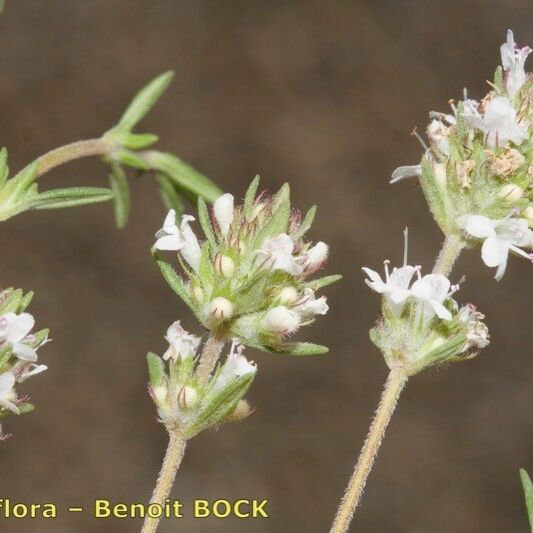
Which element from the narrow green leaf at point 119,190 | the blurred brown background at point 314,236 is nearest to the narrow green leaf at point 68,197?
the narrow green leaf at point 119,190

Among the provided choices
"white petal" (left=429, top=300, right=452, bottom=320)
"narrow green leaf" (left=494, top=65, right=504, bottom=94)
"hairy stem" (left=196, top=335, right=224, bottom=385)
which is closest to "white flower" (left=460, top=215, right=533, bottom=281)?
"white petal" (left=429, top=300, right=452, bottom=320)

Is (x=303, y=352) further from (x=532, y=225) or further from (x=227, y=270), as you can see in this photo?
(x=532, y=225)

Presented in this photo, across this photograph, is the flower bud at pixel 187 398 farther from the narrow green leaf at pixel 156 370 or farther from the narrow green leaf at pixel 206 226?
the narrow green leaf at pixel 206 226

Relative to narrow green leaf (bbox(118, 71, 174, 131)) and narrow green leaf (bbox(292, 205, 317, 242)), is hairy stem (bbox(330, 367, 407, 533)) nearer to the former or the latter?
narrow green leaf (bbox(292, 205, 317, 242))

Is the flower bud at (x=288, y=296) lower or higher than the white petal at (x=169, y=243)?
lower

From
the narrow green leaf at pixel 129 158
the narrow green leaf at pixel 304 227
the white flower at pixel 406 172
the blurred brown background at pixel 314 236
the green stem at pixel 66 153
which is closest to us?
the narrow green leaf at pixel 304 227

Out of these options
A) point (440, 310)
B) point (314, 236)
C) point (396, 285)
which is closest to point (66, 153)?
point (396, 285)

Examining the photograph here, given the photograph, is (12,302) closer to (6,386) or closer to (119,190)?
(6,386)
